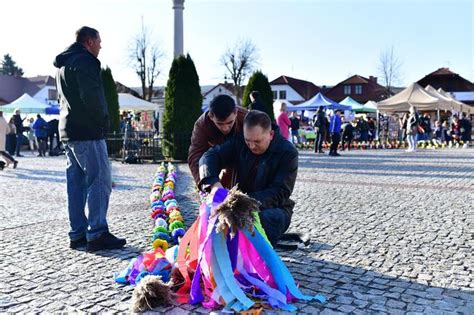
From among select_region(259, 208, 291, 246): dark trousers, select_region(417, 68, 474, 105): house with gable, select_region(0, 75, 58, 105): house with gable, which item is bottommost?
select_region(259, 208, 291, 246): dark trousers

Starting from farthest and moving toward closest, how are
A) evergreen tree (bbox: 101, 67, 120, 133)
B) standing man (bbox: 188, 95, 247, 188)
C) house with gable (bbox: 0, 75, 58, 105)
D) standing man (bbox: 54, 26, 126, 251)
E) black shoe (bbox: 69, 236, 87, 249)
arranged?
1. house with gable (bbox: 0, 75, 58, 105)
2. evergreen tree (bbox: 101, 67, 120, 133)
3. black shoe (bbox: 69, 236, 87, 249)
4. standing man (bbox: 54, 26, 126, 251)
5. standing man (bbox: 188, 95, 247, 188)

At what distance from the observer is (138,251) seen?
492cm

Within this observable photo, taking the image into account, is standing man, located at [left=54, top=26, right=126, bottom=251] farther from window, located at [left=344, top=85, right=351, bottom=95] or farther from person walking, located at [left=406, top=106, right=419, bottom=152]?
window, located at [left=344, top=85, right=351, bottom=95]

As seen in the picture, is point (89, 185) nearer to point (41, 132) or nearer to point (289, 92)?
point (41, 132)

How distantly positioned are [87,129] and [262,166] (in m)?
1.91

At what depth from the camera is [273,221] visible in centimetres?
427

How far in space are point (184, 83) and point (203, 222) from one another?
484 inches

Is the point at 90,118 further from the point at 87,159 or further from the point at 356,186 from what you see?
the point at 356,186

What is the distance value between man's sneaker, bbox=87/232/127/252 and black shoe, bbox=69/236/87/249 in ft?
0.71

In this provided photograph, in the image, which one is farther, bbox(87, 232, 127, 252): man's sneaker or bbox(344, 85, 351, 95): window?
bbox(344, 85, 351, 95): window

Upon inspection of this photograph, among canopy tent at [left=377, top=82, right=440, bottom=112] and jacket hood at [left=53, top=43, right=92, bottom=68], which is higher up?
canopy tent at [left=377, top=82, right=440, bottom=112]

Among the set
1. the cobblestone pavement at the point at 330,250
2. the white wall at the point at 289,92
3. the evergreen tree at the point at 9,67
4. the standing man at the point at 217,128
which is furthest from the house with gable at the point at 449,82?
the standing man at the point at 217,128

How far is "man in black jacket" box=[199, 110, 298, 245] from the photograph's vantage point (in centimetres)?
412

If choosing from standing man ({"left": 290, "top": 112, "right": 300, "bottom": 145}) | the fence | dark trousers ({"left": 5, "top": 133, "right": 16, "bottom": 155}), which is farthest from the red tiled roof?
the fence
